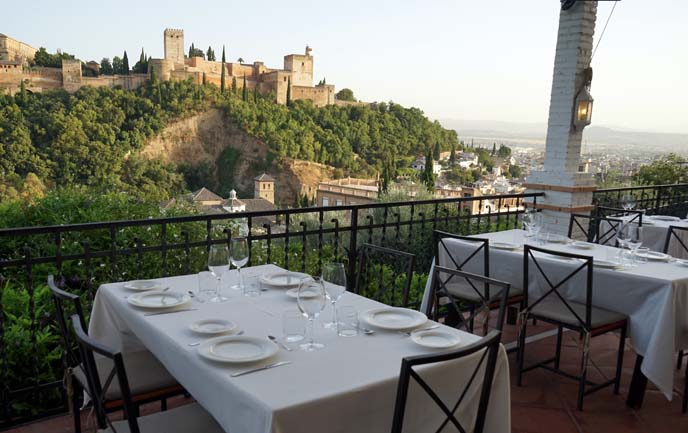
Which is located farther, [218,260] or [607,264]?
[607,264]

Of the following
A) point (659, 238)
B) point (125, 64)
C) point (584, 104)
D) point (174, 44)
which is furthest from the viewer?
point (174, 44)

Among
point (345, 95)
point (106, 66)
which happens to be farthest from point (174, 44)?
point (345, 95)

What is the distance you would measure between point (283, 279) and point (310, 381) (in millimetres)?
1038

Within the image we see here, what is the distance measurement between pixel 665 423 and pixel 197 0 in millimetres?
58617

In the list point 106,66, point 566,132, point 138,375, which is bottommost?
point 138,375

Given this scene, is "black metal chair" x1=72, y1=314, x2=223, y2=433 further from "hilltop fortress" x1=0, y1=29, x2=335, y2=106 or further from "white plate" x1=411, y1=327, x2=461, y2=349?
"hilltop fortress" x1=0, y1=29, x2=335, y2=106

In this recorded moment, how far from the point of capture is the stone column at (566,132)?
504 centimetres

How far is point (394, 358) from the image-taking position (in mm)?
1439

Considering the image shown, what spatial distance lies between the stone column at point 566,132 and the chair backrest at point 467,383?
4.13 metres

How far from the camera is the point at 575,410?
260 cm

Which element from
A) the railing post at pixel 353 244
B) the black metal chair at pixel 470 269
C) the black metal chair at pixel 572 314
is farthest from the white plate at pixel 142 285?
the black metal chair at pixel 572 314

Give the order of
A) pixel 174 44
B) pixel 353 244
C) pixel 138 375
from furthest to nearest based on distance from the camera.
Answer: pixel 174 44 → pixel 353 244 → pixel 138 375

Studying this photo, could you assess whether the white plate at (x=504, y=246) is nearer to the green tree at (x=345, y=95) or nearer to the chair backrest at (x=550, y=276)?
the chair backrest at (x=550, y=276)

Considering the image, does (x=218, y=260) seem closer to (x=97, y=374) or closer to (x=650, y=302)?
(x=97, y=374)
